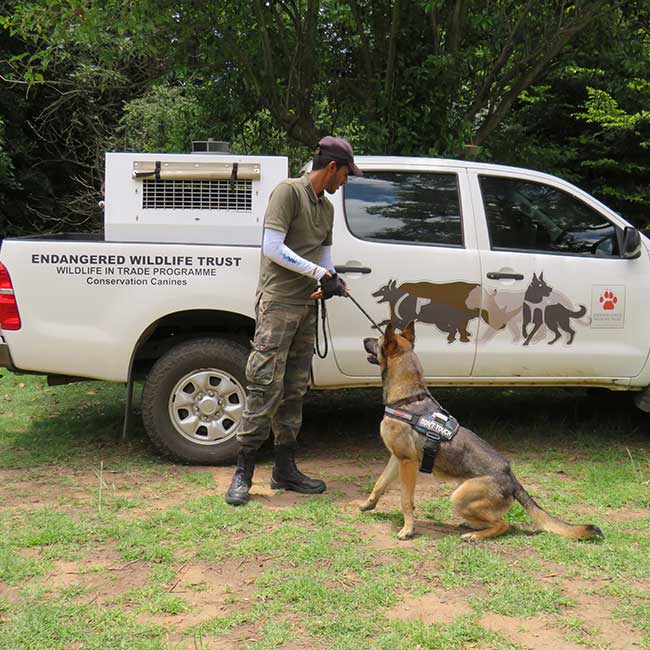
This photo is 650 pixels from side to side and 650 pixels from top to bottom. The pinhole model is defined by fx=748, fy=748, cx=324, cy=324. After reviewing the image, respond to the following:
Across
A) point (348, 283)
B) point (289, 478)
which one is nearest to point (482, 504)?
point (289, 478)

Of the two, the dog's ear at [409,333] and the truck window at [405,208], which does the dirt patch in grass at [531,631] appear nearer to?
the dog's ear at [409,333]

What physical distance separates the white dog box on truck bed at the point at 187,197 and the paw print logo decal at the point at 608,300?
93.3 inches

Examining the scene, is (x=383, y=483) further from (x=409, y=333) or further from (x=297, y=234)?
(x=297, y=234)

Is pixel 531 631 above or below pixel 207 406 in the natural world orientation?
below

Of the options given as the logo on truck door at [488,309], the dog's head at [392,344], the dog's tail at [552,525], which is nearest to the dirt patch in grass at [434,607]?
the dog's tail at [552,525]

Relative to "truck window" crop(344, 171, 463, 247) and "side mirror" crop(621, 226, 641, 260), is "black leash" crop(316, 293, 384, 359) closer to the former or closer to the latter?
"truck window" crop(344, 171, 463, 247)

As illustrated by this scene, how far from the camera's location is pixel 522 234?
516 centimetres

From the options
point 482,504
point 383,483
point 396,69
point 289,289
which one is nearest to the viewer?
point 482,504

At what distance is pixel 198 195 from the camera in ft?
16.2

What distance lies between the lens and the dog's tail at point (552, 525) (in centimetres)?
363

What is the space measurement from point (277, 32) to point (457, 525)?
5096 mm

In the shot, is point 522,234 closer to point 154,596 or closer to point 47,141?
point 154,596

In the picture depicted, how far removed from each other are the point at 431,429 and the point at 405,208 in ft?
6.00

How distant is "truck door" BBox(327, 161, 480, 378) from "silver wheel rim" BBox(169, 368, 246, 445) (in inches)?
28.9
